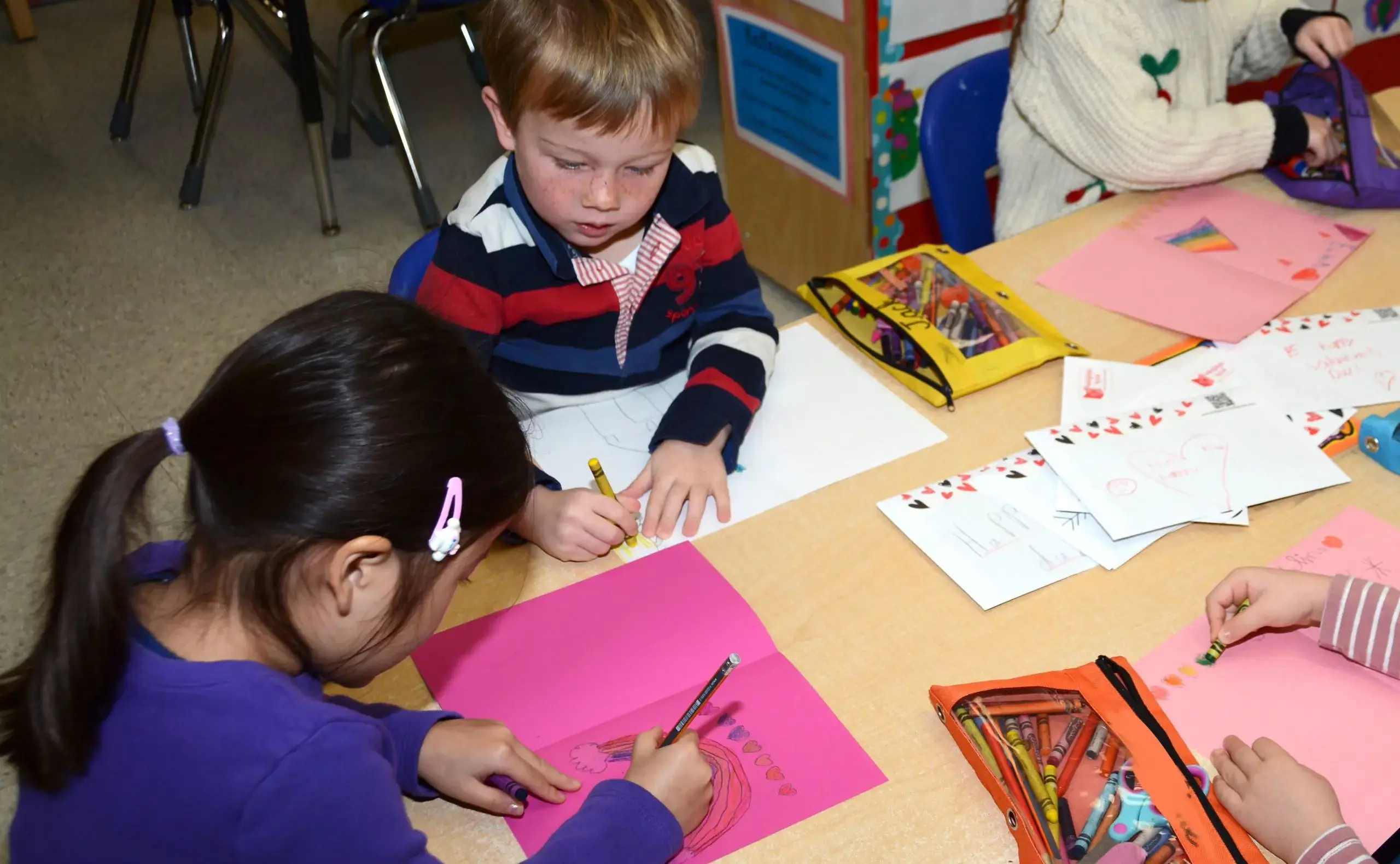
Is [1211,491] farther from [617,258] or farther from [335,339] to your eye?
[335,339]

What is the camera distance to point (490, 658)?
99 cm

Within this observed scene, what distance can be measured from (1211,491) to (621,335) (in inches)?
24.2

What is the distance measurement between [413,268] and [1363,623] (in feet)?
3.08

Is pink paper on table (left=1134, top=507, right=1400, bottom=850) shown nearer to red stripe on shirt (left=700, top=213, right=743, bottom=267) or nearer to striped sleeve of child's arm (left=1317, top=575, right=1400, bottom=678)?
striped sleeve of child's arm (left=1317, top=575, right=1400, bottom=678)

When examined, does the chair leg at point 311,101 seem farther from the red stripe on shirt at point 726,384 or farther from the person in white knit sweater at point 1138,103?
the red stripe on shirt at point 726,384

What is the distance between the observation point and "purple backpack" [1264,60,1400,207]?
1496mm

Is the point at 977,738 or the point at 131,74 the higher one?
the point at 977,738

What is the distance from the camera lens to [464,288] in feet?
3.92

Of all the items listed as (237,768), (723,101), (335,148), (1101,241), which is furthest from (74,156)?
(237,768)

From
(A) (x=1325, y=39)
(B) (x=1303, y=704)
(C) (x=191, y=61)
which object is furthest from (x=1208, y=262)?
(C) (x=191, y=61)

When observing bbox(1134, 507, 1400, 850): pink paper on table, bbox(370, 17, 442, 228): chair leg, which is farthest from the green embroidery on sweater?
bbox(370, 17, 442, 228): chair leg

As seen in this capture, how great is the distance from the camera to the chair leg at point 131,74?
343 centimetres

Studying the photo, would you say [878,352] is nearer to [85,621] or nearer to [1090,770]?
[1090,770]

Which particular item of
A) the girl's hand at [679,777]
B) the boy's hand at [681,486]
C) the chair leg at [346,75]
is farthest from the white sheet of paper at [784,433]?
the chair leg at [346,75]
